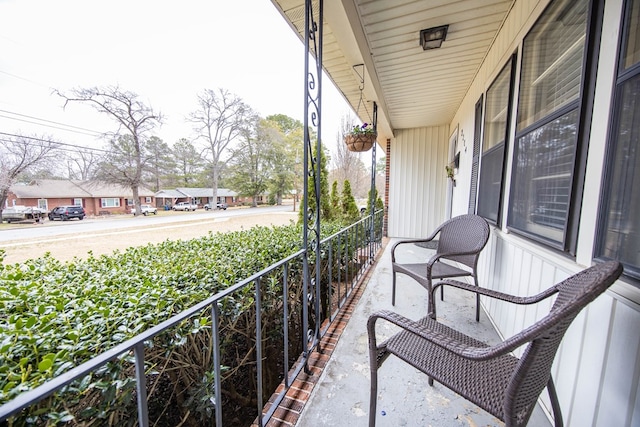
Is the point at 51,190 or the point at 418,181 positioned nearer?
the point at 418,181

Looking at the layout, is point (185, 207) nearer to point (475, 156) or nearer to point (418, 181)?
point (418, 181)

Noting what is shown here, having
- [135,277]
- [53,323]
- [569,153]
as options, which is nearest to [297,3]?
[569,153]

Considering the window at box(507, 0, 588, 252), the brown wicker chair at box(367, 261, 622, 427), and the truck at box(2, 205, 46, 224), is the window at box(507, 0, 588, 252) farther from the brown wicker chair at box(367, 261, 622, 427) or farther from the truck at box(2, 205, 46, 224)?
the truck at box(2, 205, 46, 224)

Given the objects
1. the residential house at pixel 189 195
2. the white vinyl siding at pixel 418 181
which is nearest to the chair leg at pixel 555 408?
the white vinyl siding at pixel 418 181

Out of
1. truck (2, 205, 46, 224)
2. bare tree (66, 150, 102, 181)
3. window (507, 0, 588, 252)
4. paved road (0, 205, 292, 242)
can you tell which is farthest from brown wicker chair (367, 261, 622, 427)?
bare tree (66, 150, 102, 181)

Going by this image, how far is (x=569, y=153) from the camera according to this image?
1152 millimetres

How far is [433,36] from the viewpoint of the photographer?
2.19m

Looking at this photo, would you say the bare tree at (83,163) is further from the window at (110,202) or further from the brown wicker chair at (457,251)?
the brown wicker chair at (457,251)

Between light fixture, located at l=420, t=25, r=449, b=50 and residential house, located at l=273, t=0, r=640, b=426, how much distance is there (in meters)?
0.01

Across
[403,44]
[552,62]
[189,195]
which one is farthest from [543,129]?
[189,195]

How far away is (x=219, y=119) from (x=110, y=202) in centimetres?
1340

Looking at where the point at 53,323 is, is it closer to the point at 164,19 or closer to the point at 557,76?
the point at 557,76

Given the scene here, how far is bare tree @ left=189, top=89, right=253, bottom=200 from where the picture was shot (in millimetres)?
18297

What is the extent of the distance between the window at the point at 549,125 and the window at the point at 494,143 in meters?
0.27
